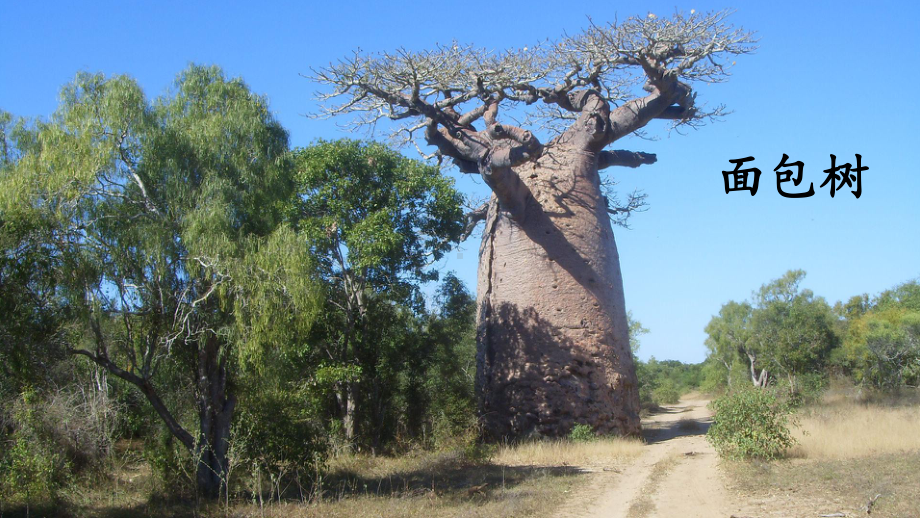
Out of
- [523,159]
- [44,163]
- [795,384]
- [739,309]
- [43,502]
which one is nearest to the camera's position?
[44,163]

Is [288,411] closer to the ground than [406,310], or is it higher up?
closer to the ground

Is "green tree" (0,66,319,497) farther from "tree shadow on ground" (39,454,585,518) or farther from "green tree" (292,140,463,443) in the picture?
"green tree" (292,140,463,443)

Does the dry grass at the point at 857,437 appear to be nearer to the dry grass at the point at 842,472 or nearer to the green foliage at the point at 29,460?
the dry grass at the point at 842,472

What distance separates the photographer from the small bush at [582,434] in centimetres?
880

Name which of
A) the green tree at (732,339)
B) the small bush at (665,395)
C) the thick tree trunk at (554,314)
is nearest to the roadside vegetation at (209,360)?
the thick tree trunk at (554,314)

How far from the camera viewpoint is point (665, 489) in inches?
237

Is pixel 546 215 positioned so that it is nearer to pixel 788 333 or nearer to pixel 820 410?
pixel 820 410

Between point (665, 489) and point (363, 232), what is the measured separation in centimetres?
477

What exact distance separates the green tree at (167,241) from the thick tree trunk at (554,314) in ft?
13.6

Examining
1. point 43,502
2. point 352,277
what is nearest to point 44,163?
point 43,502

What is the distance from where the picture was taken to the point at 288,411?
6750 millimetres

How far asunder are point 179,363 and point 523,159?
4610mm

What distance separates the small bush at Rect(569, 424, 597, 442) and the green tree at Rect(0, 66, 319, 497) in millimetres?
4368

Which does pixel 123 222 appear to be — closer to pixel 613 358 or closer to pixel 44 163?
pixel 44 163
